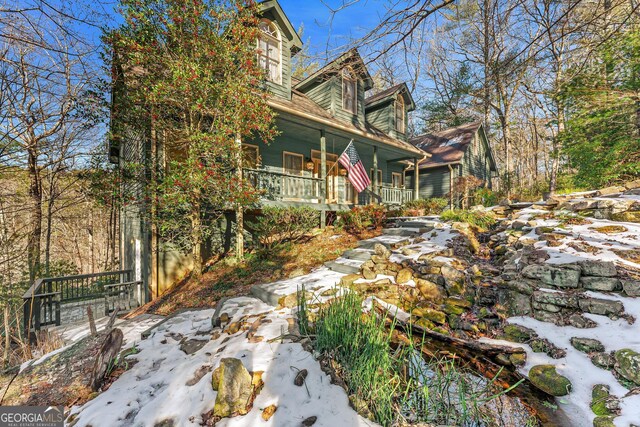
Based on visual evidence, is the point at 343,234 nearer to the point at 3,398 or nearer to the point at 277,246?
the point at 277,246

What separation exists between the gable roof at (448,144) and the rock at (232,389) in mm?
16457

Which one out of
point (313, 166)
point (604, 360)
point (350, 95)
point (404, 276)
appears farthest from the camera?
point (350, 95)

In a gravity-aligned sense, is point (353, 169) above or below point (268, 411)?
above

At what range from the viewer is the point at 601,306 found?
3129 mm

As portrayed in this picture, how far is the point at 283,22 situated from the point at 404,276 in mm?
9199

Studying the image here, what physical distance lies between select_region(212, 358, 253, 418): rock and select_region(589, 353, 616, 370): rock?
3400 millimetres

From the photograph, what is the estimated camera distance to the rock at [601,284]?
3303 mm

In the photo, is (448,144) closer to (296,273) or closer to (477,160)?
(477,160)

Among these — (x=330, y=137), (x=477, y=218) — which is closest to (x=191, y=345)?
(x=477, y=218)

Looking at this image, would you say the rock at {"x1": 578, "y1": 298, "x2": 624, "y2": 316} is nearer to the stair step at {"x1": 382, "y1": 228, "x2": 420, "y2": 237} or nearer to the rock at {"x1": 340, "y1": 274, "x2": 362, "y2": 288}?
the rock at {"x1": 340, "y1": 274, "x2": 362, "y2": 288}

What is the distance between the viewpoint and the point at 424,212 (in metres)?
11.6

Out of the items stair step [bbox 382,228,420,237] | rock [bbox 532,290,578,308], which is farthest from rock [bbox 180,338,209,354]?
stair step [bbox 382,228,420,237]

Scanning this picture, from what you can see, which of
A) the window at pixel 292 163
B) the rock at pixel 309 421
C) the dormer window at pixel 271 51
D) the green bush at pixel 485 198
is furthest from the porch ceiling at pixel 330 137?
the rock at pixel 309 421

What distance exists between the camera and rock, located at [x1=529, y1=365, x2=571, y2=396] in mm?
2423
